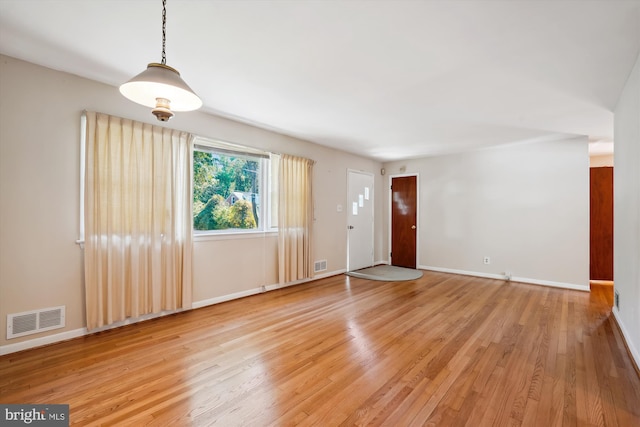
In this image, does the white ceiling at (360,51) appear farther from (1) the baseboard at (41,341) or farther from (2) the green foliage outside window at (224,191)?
(1) the baseboard at (41,341)

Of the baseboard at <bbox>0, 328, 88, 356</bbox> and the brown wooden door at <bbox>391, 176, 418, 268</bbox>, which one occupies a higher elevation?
the brown wooden door at <bbox>391, 176, 418, 268</bbox>

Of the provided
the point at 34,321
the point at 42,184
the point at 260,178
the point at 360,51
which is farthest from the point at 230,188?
the point at 360,51

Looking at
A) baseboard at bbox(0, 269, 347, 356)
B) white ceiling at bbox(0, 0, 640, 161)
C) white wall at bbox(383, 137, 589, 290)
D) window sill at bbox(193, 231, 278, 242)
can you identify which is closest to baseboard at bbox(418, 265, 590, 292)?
white wall at bbox(383, 137, 589, 290)

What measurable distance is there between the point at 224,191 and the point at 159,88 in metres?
2.63

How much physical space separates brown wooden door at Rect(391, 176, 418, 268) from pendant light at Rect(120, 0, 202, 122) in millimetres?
5778

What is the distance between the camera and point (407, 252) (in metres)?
6.68

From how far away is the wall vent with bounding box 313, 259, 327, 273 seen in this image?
535 centimetres

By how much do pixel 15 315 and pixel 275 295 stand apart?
274 cm

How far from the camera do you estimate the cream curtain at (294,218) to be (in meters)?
4.59

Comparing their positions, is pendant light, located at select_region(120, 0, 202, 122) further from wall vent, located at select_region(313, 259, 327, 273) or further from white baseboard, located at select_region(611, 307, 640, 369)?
wall vent, located at select_region(313, 259, 327, 273)

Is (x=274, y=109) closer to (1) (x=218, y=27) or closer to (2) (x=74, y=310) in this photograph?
(1) (x=218, y=27)

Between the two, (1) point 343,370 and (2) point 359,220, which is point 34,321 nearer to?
(1) point 343,370

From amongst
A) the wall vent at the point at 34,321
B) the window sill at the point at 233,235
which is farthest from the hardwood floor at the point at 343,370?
the window sill at the point at 233,235

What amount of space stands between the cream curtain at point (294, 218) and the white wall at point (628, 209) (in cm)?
391
